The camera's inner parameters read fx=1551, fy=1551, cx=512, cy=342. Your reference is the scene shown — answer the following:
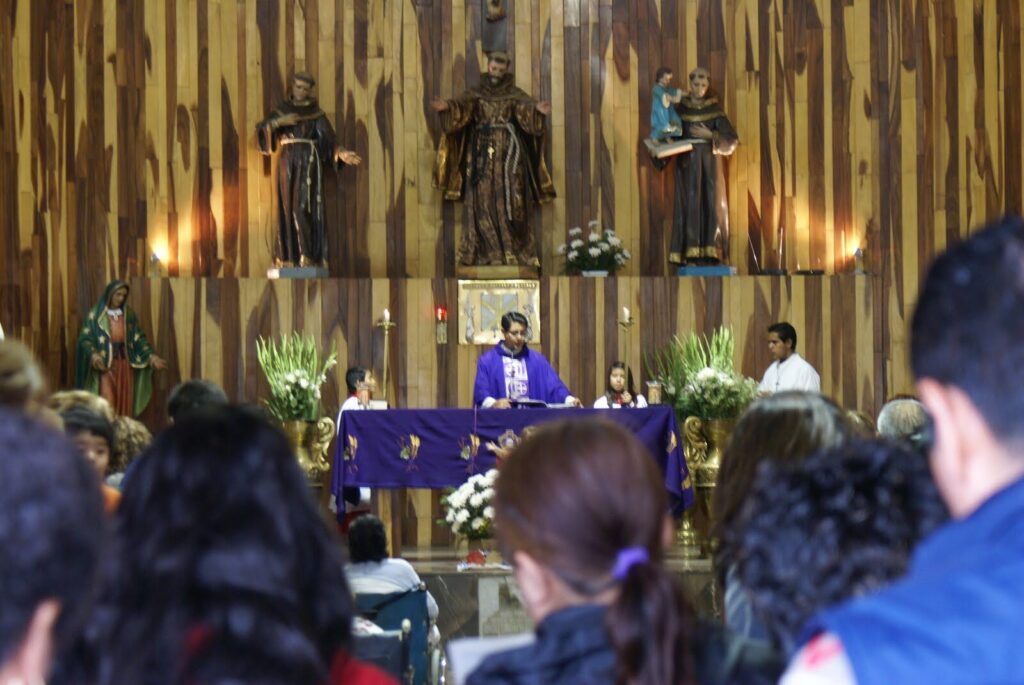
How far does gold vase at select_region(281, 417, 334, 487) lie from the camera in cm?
1076

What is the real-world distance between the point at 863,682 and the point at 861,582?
49 cm

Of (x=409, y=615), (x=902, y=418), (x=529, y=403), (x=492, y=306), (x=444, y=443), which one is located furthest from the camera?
(x=492, y=306)

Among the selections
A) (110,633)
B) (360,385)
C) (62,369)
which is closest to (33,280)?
(62,369)

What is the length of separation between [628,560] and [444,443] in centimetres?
805

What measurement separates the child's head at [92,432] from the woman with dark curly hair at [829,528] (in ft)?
8.12

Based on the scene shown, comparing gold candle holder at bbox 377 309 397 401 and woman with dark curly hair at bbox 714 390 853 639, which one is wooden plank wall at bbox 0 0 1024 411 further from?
woman with dark curly hair at bbox 714 390 853 639

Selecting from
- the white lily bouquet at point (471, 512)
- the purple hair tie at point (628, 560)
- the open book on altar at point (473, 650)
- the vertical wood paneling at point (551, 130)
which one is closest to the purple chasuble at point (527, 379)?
the white lily bouquet at point (471, 512)

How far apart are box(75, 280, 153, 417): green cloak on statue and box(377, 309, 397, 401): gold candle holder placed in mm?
1833

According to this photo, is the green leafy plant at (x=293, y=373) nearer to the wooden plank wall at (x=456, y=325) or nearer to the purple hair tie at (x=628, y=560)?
the wooden plank wall at (x=456, y=325)

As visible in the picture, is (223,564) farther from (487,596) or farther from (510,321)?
(510,321)

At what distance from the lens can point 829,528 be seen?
1.83 metres

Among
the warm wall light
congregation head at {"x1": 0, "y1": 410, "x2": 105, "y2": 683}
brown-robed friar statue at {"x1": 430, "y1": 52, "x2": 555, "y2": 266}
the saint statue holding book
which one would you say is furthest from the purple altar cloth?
congregation head at {"x1": 0, "y1": 410, "x2": 105, "y2": 683}

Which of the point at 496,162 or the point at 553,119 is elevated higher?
the point at 553,119

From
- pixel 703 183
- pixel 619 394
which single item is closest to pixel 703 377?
pixel 619 394
